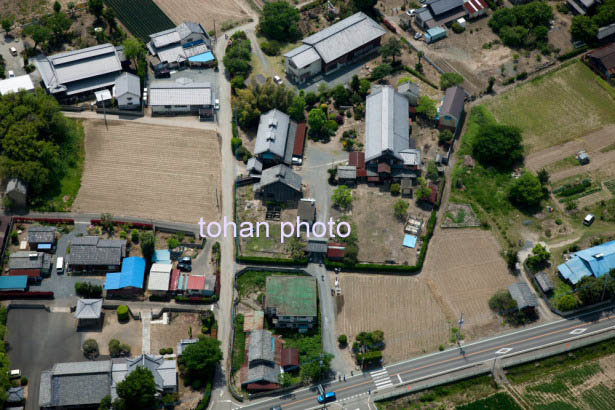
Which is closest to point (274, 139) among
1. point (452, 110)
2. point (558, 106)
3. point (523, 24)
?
point (452, 110)

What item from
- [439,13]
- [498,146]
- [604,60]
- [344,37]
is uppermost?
[439,13]

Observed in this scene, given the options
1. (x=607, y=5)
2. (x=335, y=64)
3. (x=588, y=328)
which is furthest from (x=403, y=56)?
Result: (x=588, y=328)

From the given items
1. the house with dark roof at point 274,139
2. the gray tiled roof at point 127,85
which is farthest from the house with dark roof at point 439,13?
the gray tiled roof at point 127,85

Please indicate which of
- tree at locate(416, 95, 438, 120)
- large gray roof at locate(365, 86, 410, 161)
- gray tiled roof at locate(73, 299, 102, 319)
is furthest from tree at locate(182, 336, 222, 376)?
tree at locate(416, 95, 438, 120)

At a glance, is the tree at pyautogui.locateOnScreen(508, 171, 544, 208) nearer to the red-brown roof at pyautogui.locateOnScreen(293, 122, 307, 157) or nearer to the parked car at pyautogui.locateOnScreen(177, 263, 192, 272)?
the red-brown roof at pyautogui.locateOnScreen(293, 122, 307, 157)

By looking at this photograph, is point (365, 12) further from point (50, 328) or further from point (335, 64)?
point (50, 328)

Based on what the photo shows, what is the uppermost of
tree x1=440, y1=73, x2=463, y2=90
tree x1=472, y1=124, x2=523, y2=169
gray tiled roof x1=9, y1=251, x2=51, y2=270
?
tree x1=440, y1=73, x2=463, y2=90

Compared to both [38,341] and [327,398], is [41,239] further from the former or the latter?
[327,398]
